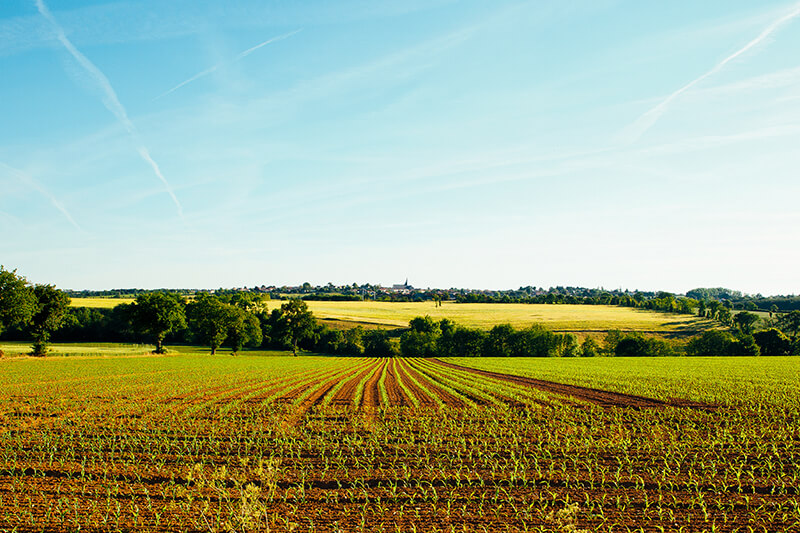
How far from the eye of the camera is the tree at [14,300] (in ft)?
170

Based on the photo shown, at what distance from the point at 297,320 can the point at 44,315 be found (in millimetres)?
40994

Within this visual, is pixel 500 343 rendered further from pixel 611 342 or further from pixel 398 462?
pixel 398 462

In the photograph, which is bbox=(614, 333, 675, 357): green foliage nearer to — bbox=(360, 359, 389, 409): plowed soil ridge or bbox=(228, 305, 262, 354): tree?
bbox=(360, 359, 389, 409): plowed soil ridge

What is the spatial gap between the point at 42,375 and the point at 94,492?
36535 mm

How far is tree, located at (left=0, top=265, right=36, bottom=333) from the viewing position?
5191cm

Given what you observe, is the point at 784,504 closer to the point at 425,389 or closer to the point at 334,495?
the point at 334,495

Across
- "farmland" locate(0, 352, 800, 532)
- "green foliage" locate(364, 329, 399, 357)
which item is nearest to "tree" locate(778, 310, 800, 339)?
"green foliage" locate(364, 329, 399, 357)

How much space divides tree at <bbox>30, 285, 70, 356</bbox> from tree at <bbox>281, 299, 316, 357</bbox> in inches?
1492

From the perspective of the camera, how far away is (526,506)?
1075 cm

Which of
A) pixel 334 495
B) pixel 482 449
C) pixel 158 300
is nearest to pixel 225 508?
pixel 334 495

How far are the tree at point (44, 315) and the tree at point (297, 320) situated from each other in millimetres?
37904

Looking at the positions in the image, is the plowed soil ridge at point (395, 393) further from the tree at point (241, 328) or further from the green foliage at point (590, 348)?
the green foliage at point (590, 348)

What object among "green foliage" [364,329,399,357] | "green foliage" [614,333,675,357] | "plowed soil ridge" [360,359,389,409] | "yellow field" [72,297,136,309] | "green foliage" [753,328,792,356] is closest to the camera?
"plowed soil ridge" [360,359,389,409]

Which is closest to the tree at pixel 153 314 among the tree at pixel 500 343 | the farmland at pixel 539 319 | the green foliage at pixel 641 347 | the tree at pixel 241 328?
the tree at pixel 241 328
